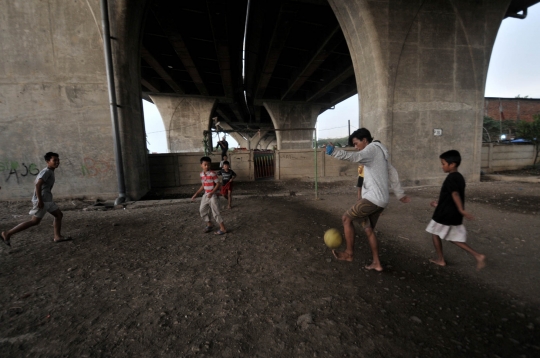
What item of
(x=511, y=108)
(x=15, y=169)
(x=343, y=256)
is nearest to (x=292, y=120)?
(x=15, y=169)

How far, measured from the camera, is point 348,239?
3154 mm

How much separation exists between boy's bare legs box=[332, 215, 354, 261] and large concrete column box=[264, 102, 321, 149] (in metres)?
26.5

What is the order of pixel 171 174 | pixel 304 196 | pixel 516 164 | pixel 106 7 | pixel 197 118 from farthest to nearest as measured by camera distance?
pixel 197 118 → pixel 516 164 → pixel 171 174 → pixel 304 196 → pixel 106 7

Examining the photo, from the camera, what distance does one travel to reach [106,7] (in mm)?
7215

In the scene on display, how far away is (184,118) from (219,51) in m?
12.6

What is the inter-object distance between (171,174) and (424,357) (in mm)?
11863

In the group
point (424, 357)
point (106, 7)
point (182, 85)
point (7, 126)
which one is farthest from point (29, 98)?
point (182, 85)

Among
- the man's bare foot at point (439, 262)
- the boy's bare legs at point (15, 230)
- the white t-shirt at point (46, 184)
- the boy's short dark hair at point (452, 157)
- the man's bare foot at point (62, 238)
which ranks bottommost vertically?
the man's bare foot at point (439, 262)

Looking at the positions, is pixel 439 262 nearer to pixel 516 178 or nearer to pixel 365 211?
pixel 365 211

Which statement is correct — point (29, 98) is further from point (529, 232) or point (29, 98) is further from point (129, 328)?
point (529, 232)

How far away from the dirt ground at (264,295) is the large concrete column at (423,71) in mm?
5390

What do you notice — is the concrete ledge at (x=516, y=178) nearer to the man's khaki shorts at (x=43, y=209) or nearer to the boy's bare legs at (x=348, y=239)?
the boy's bare legs at (x=348, y=239)

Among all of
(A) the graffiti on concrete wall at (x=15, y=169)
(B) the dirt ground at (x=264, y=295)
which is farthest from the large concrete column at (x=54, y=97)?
(B) the dirt ground at (x=264, y=295)

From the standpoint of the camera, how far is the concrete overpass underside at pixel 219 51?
730cm
